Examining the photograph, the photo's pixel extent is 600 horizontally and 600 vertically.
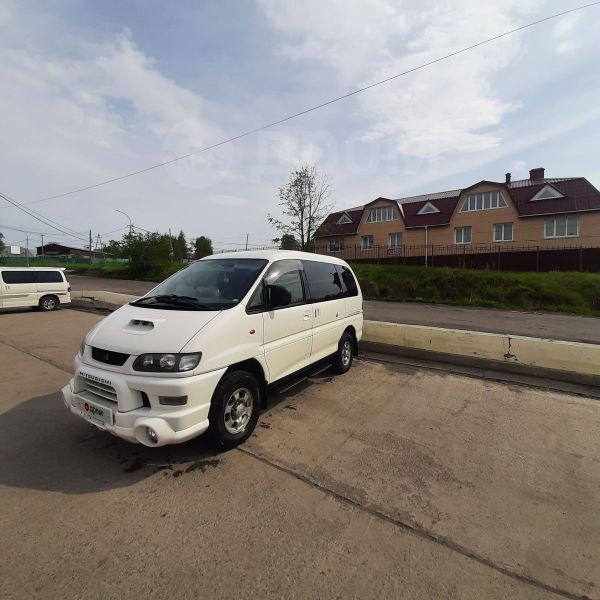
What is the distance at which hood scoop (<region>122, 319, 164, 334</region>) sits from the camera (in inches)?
120

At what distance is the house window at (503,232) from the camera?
28148mm

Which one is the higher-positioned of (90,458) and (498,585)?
(90,458)

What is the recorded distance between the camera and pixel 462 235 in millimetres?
30266

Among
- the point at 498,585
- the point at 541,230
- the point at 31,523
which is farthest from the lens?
the point at 541,230

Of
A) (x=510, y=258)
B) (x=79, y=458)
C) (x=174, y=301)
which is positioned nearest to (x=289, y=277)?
(x=174, y=301)

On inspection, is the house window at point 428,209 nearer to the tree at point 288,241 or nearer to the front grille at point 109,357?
the tree at point 288,241

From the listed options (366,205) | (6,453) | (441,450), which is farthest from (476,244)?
(6,453)

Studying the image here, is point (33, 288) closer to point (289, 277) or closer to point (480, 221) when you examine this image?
point (289, 277)

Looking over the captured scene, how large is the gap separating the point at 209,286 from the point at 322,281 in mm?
1736

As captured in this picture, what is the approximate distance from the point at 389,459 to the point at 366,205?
34.1 m

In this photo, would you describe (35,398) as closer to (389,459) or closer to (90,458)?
(90,458)

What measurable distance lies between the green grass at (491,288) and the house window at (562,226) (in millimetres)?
10060

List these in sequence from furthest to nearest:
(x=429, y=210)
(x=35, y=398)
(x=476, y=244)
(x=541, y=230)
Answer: (x=429, y=210)
(x=476, y=244)
(x=541, y=230)
(x=35, y=398)

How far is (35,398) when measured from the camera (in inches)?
177
